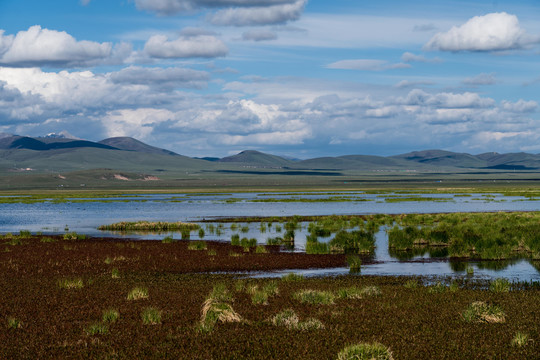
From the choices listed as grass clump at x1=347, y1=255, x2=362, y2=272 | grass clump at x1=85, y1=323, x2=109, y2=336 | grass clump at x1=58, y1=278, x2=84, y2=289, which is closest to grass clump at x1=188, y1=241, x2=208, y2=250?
grass clump at x1=347, y1=255, x2=362, y2=272

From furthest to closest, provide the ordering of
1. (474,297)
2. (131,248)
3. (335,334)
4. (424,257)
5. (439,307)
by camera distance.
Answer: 1. (131,248)
2. (424,257)
3. (474,297)
4. (439,307)
5. (335,334)

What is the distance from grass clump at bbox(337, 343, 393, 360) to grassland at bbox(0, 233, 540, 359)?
1.04 ft

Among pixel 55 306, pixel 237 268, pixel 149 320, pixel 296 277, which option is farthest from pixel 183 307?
pixel 237 268

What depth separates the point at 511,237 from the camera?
41.2 metres

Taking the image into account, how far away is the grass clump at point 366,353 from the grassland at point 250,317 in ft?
1.04

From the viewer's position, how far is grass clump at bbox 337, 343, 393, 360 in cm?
1284

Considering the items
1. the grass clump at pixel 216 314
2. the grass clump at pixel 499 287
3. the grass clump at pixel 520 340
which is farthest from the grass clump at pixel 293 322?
the grass clump at pixel 499 287

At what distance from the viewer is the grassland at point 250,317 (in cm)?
1456

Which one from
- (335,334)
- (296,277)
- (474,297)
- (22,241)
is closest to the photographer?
(335,334)

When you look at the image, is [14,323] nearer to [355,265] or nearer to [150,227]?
[355,265]

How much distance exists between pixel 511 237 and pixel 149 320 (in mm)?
30306

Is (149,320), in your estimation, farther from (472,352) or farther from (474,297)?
(474,297)

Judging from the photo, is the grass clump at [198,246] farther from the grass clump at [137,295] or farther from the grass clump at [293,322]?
the grass clump at [293,322]

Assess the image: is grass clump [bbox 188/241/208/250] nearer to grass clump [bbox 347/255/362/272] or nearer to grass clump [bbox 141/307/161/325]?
grass clump [bbox 347/255/362/272]
